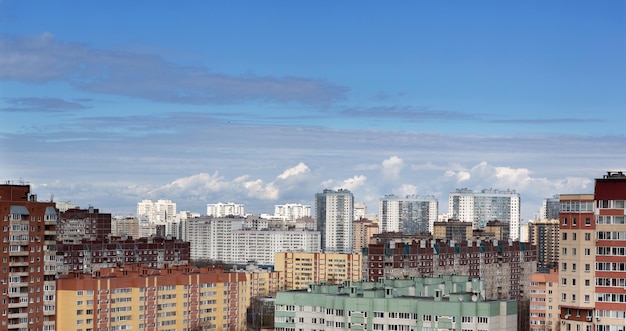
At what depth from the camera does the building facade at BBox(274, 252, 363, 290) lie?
44.3 meters

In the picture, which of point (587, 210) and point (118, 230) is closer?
point (587, 210)

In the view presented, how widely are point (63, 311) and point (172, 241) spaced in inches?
641

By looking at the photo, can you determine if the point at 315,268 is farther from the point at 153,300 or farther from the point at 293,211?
the point at 293,211

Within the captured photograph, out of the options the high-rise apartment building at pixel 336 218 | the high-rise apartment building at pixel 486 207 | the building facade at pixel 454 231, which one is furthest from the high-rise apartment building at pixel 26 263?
the high-rise apartment building at pixel 486 207

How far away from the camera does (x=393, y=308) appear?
18531 millimetres

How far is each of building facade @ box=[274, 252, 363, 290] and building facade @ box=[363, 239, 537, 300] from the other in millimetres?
5676

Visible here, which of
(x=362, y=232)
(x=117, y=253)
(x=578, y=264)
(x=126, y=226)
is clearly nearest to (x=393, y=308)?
(x=578, y=264)

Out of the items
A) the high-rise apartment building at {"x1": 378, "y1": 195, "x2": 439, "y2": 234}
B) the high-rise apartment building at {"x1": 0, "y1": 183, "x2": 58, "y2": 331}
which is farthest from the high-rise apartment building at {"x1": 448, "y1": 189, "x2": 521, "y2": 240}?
the high-rise apartment building at {"x1": 0, "y1": 183, "x2": 58, "y2": 331}

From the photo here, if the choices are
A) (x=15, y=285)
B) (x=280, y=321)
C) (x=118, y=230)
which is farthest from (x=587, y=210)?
(x=118, y=230)

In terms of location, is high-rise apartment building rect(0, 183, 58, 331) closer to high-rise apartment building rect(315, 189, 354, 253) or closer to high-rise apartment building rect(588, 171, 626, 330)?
high-rise apartment building rect(588, 171, 626, 330)

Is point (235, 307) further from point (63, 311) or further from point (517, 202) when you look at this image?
point (517, 202)

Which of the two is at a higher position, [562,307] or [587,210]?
[587,210]

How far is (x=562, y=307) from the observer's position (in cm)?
1538

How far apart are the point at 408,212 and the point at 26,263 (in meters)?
57.6
